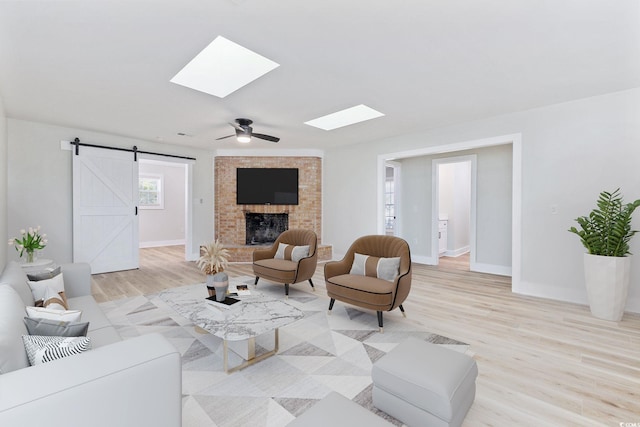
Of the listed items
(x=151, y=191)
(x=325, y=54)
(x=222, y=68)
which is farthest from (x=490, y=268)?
(x=151, y=191)

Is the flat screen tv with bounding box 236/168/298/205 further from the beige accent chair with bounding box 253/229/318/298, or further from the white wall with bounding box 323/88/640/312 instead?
the white wall with bounding box 323/88/640/312

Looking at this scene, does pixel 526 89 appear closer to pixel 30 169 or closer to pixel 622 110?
pixel 622 110

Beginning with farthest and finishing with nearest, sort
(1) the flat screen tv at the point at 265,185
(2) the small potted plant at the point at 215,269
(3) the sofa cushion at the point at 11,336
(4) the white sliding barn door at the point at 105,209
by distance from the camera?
(1) the flat screen tv at the point at 265,185, (4) the white sliding barn door at the point at 105,209, (2) the small potted plant at the point at 215,269, (3) the sofa cushion at the point at 11,336

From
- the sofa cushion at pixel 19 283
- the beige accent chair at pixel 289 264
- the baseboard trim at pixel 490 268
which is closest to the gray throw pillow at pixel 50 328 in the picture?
the sofa cushion at pixel 19 283

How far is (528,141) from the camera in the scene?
4082 mm

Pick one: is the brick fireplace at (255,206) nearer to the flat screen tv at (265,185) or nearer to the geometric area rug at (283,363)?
the flat screen tv at (265,185)

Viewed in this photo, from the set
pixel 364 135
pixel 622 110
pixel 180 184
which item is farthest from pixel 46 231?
pixel 622 110

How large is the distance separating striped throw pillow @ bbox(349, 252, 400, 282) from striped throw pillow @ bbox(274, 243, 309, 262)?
3.06ft

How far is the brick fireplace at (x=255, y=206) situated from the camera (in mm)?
6797

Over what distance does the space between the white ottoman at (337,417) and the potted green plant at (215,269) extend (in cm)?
158

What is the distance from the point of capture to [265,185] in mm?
6762

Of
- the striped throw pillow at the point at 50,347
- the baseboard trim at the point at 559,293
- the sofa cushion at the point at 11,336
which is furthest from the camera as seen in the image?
the baseboard trim at the point at 559,293

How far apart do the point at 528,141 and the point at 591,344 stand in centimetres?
269

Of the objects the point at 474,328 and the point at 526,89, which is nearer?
the point at 474,328
